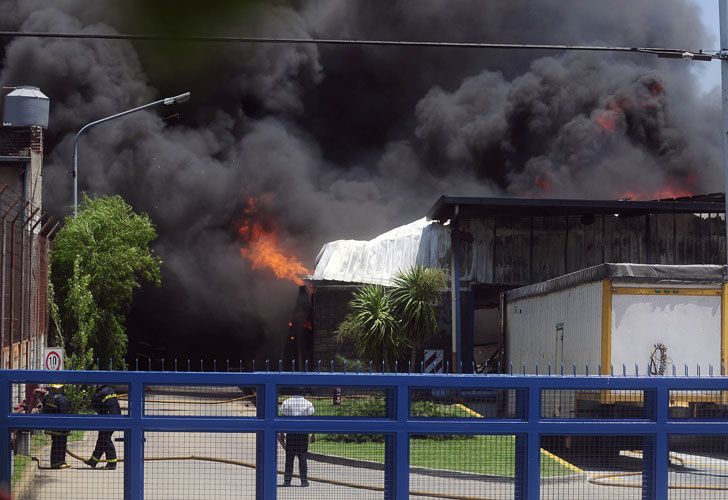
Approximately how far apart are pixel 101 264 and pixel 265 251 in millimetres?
22147

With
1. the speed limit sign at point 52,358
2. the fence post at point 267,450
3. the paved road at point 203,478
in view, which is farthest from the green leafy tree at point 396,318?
the fence post at point 267,450

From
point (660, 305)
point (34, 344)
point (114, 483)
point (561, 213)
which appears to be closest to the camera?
point (114, 483)

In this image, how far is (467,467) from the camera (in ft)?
34.1

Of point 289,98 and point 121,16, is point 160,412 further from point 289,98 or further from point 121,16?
point 289,98

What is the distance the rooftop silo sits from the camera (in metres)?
27.6

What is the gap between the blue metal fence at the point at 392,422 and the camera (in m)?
9.12

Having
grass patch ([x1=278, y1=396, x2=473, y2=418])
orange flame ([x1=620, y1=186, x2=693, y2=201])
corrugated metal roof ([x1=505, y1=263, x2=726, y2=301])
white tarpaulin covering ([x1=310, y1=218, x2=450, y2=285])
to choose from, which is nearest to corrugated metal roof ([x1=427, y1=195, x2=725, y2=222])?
white tarpaulin covering ([x1=310, y1=218, x2=450, y2=285])

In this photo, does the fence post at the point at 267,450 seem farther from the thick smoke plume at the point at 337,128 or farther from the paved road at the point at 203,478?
the thick smoke plume at the point at 337,128

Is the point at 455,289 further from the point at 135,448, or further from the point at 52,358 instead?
the point at 135,448

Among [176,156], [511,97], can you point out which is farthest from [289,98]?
[511,97]

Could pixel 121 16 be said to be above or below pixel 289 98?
below

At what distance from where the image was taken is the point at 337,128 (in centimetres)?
6519

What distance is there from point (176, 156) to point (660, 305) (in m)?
40.3

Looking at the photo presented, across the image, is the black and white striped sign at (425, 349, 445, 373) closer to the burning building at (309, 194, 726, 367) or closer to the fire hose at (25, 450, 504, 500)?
the burning building at (309, 194, 726, 367)
